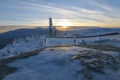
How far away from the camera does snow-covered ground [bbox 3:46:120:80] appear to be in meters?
11.2

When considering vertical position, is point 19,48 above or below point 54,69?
below

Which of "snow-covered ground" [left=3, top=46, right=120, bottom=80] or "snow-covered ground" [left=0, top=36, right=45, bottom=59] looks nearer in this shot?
"snow-covered ground" [left=3, top=46, right=120, bottom=80]

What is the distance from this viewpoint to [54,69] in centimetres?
1208

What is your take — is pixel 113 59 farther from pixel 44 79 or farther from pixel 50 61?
pixel 44 79

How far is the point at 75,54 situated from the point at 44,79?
12.1 feet

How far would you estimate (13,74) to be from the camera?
460 inches

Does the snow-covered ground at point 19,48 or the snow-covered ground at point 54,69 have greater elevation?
the snow-covered ground at point 54,69

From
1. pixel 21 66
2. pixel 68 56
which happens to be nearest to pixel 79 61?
pixel 68 56

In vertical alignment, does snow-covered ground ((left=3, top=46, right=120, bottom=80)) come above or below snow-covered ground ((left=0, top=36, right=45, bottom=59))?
above

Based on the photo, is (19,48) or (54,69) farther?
(19,48)

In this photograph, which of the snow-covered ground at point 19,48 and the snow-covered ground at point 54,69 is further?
the snow-covered ground at point 19,48

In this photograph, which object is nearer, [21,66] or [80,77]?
[80,77]

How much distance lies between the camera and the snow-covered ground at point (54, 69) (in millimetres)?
11250

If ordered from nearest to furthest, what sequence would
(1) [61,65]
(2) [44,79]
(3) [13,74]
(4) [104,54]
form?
1. (2) [44,79]
2. (3) [13,74]
3. (1) [61,65]
4. (4) [104,54]
